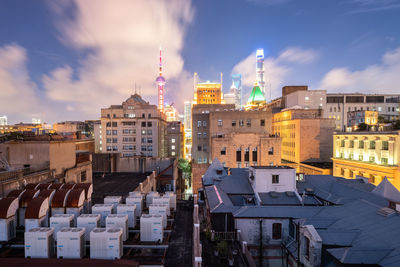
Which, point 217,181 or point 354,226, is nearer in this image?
point 354,226

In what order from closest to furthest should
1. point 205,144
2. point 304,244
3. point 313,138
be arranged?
1. point 304,244
2. point 205,144
3. point 313,138

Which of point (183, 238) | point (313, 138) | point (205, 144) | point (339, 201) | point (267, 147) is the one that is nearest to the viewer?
point (183, 238)

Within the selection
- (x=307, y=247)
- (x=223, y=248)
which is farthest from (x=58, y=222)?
(x=307, y=247)

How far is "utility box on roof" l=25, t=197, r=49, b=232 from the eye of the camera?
15508 mm

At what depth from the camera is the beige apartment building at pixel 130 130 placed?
268 feet

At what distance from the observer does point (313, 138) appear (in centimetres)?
7194

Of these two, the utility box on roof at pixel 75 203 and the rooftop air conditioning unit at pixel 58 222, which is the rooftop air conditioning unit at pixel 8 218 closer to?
the rooftop air conditioning unit at pixel 58 222

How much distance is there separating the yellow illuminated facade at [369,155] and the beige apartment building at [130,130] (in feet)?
199

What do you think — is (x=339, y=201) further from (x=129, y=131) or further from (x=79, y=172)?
(x=129, y=131)

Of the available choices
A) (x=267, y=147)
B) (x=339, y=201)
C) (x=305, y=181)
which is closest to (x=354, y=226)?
(x=339, y=201)

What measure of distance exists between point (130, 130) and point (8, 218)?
6836 centimetres

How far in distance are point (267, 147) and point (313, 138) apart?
28.0 metres

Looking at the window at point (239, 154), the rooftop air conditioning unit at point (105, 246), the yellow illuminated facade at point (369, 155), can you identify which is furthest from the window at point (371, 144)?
the rooftop air conditioning unit at point (105, 246)

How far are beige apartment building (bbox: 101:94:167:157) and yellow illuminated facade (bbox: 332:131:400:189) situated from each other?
60698 mm
